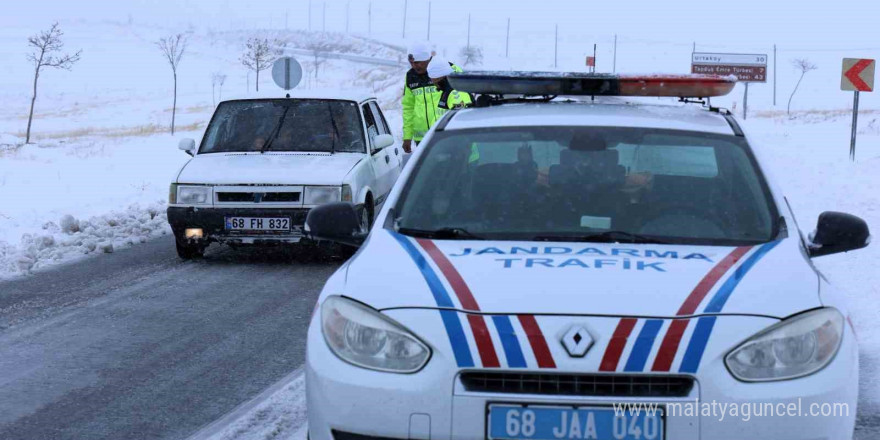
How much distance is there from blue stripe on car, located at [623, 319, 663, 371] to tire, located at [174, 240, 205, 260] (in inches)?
314

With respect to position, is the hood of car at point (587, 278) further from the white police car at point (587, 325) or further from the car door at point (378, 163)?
the car door at point (378, 163)

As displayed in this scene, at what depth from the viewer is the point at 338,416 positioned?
3.72 metres

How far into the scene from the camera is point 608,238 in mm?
4480

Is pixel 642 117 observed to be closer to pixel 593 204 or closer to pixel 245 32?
pixel 593 204

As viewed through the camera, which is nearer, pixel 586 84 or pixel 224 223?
pixel 586 84

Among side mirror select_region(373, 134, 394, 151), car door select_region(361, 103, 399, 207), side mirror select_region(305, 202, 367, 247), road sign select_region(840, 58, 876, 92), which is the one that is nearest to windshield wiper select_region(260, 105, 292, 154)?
car door select_region(361, 103, 399, 207)

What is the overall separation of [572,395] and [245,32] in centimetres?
17005

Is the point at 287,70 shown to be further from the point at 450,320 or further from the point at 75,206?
the point at 450,320

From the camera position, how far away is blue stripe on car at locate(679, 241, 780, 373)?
139 inches

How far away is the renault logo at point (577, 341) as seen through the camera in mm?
3555

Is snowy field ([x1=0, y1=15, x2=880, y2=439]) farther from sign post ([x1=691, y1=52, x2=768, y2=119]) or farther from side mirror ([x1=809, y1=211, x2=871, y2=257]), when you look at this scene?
sign post ([x1=691, y1=52, x2=768, y2=119])

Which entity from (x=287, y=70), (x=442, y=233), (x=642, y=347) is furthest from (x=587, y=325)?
(x=287, y=70)

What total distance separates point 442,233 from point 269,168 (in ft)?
22.2

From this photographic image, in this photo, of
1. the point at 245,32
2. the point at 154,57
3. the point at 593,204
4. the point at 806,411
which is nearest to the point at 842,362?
the point at 806,411
